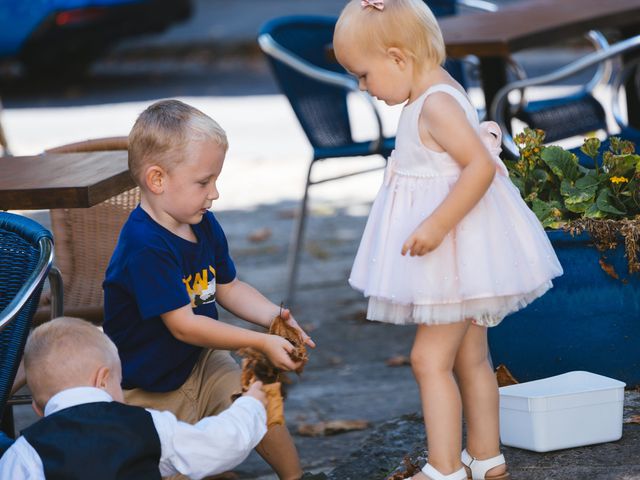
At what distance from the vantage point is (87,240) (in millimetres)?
4145

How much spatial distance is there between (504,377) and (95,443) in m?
1.54

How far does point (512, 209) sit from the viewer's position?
2.90 metres

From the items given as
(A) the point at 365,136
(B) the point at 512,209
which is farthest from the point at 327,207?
(B) the point at 512,209

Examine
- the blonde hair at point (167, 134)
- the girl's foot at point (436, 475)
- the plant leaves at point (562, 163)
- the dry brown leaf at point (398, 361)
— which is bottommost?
the dry brown leaf at point (398, 361)

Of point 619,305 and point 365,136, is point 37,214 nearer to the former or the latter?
point 365,136

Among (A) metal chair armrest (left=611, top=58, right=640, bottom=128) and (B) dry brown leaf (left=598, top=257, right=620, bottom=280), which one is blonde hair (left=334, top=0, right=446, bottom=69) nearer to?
(B) dry brown leaf (left=598, top=257, right=620, bottom=280)

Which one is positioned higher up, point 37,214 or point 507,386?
point 507,386

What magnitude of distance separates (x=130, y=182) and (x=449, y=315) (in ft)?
3.50

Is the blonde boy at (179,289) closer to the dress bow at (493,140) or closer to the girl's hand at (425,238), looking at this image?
the girl's hand at (425,238)

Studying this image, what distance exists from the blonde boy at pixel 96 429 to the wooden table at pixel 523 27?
2506mm

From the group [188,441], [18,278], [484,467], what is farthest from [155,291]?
[484,467]

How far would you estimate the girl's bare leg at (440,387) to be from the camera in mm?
2939

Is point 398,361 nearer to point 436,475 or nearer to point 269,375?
point 436,475

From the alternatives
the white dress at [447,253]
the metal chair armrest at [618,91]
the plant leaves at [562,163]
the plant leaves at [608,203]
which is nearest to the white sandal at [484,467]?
the white dress at [447,253]
